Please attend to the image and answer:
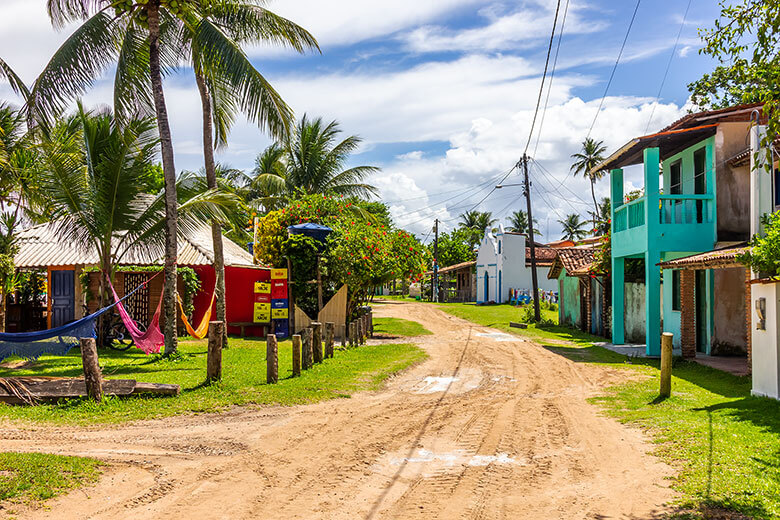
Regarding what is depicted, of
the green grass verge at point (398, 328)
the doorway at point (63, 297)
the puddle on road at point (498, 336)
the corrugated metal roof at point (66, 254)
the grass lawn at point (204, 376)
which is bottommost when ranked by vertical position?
the grass lawn at point (204, 376)

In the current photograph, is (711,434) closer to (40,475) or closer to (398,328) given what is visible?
(40,475)

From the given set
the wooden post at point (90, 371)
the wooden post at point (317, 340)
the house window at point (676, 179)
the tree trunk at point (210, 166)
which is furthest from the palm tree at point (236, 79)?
the house window at point (676, 179)

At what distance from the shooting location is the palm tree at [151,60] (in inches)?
504

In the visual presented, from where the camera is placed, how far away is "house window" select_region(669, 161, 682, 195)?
58.5 feet

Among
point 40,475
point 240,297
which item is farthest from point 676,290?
point 40,475

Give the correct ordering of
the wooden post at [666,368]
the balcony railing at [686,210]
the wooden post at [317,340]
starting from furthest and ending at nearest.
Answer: the balcony railing at [686,210]
the wooden post at [317,340]
the wooden post at [666,368]

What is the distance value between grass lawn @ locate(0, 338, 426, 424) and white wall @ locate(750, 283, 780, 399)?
630 cm

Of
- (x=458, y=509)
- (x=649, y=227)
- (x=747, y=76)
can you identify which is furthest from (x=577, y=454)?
(x=649, y=227)

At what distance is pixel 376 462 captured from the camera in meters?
6.72

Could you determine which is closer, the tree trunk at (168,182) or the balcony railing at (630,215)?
the tree trunk at (168,182)

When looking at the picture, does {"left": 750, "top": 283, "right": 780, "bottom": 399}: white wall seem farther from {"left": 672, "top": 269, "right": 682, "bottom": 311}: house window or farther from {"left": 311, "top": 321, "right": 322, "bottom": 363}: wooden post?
{"left": 311, "top": 321, "right": 322, "bottom": 363}: wooden post

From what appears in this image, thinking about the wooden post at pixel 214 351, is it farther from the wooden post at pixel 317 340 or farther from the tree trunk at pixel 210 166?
the tree trunk at pixel 210 166

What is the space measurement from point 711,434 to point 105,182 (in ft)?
42.2

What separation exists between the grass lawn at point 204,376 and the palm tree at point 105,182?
277 cm
